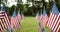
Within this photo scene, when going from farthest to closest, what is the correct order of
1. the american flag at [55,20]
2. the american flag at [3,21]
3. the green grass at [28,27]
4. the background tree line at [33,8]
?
1. the background tree line at [33,8]
2. the green grass at [28,27]
3. the american flag at [3,21]
4. the american flag at [55,20]

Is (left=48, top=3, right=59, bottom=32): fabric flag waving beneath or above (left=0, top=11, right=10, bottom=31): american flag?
above

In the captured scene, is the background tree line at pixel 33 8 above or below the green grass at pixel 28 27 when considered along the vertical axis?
below

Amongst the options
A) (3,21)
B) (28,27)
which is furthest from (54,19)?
(28,27)

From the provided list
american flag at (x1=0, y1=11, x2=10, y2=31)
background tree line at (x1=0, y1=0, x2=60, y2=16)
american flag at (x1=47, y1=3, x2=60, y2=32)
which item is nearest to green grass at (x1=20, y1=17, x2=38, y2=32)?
american flag at (x1=0, y1=11, x2=10, y2=31)

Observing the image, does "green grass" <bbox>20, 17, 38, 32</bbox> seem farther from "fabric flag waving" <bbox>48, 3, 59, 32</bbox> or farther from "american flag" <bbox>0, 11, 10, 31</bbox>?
"fabric flag waving" <bbox>48, 3, 59, 32</bbox>

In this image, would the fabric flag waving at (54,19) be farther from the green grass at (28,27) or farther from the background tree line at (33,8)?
the background tree line at (33,8)

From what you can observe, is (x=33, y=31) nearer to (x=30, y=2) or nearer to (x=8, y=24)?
(x=8, y=24)

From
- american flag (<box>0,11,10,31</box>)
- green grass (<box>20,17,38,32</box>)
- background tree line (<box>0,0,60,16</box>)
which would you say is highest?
american flag (<box>0,11,10,31</box>)

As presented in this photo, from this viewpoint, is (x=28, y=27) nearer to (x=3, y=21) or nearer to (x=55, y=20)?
(x=3, y=21)

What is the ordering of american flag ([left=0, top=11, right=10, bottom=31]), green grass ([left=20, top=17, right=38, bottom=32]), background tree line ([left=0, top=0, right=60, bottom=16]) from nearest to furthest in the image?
american flag ([left=0, top=11, right=10, bottom=31]) < green grass ([left=20, top=17, right=38, bottom=32]) < background tree line ([left=0, top=0, right=60, bottom=16])

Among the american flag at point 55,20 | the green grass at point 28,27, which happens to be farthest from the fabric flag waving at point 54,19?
the green grass at point 28,27

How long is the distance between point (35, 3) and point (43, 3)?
1280 mm

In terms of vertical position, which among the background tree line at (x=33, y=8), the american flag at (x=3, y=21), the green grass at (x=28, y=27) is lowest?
the background tree line at (x=33, y=8)

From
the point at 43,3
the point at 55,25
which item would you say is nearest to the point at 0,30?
the point at 55,25
